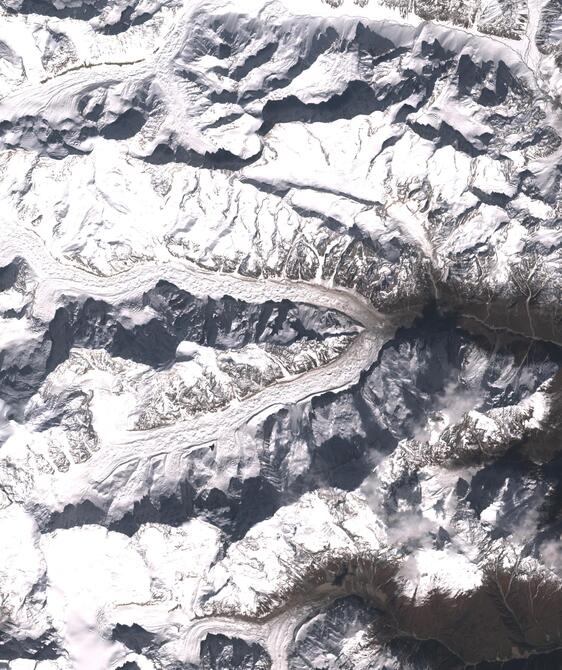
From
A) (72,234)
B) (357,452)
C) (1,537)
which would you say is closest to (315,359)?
(357,452)

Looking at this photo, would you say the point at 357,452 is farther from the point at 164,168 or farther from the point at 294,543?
the point at 164,168

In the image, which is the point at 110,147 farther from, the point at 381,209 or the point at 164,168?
the point at 381,209

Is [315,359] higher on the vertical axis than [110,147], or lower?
lower

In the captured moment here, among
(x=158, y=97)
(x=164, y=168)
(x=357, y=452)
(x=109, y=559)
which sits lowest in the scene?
(x=109, y=559)

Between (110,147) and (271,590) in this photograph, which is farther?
(110,147)

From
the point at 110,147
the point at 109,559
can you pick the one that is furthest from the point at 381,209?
the point at 109,559

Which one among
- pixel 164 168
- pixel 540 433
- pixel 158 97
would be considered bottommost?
pixel 540 433
